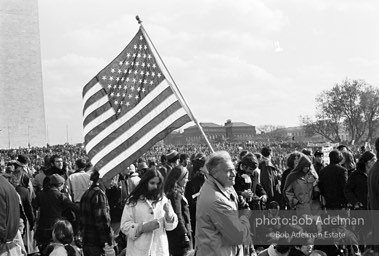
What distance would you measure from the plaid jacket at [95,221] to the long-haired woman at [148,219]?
1142 mm

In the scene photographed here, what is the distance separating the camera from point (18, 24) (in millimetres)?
56375

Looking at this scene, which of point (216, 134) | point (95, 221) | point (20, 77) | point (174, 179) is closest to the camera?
point (95, 221)

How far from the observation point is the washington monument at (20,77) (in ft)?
177

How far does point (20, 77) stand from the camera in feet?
181

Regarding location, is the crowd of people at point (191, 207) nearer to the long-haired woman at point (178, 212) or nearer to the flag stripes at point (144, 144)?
the long-haired woman at point (178, 212)

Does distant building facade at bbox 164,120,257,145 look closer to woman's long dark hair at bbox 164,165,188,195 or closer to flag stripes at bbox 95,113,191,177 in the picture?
flag stripes at bbox 95,113,191,177

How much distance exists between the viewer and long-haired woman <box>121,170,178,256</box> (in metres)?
5.41

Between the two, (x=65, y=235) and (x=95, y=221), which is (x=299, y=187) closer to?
(x=95, y=221)

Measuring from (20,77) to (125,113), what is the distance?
1965 inches

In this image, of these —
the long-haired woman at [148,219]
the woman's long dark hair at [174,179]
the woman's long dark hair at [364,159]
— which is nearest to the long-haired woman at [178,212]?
the woman's long dark hair at [174,179]

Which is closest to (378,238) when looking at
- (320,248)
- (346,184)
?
(320,248)

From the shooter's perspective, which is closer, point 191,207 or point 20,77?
point 191,207

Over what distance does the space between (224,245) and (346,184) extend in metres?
3.53

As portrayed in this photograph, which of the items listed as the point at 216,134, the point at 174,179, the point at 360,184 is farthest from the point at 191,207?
the point at 216,134
